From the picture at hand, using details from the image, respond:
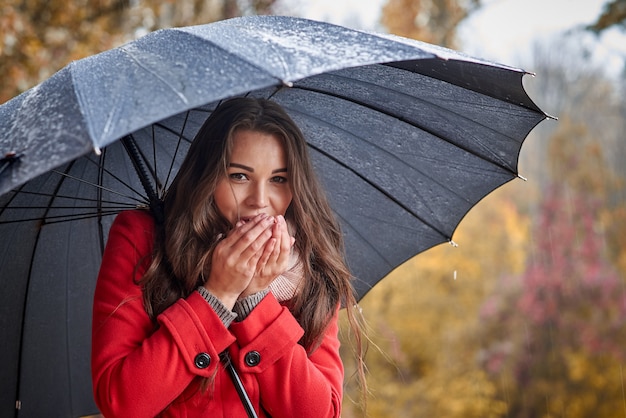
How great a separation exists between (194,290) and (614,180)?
1383cm

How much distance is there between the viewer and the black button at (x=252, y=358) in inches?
77.3

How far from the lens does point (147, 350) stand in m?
1.88

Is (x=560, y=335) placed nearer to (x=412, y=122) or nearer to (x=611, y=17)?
(x=611, y=17)

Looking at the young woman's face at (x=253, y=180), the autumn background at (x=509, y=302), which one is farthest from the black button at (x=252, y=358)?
the autumn background at (x=509, y=302)

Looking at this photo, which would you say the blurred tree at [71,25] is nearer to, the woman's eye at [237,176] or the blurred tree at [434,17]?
the blurred tree at [434,17]

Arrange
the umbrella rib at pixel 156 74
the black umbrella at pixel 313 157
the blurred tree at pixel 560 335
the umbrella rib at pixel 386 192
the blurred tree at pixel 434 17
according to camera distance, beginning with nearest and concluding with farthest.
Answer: the umbrella rib at pixel 156 74
the black umbrella at pixel 313 157
the umbrella rib at pixel 386 192
the blurred tree at pixel 434 17
the blurred tree at pixel 560 335

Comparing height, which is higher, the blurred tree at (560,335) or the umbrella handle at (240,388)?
the blurred tree at (560,335)

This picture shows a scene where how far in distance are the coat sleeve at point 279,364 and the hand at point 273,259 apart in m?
0.05

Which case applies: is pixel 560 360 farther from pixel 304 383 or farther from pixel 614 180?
pixel 304 383

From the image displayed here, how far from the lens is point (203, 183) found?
2.09 metres

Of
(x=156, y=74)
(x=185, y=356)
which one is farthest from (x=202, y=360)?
(x=156, y=74)

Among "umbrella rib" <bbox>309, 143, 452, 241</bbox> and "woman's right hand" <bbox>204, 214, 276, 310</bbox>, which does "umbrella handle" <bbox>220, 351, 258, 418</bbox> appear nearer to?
"woman's right hand" <bbox>204, 214, 276, 310</bbox>

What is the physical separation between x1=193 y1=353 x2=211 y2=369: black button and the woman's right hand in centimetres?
13

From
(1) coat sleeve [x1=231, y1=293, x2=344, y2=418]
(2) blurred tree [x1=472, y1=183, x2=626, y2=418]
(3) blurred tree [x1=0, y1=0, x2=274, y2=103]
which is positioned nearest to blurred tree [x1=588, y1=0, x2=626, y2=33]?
(3) blurred tree [x1=0, y1=0, x2=274, y2=103]
